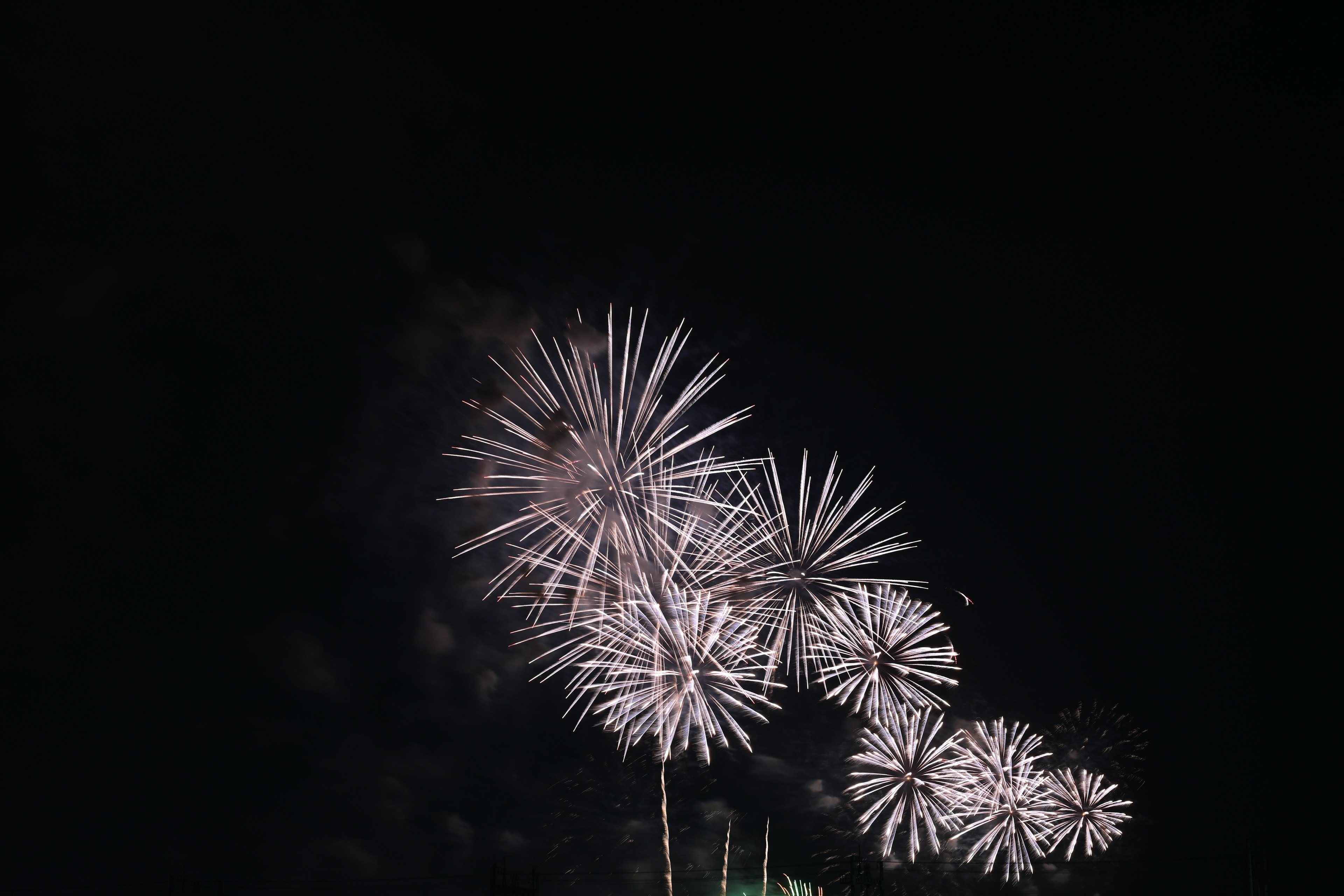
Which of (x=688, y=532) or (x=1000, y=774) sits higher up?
(x=688, y=532)

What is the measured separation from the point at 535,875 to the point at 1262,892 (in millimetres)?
31823

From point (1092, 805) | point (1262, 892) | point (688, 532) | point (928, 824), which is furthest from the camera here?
point (1262, 892)

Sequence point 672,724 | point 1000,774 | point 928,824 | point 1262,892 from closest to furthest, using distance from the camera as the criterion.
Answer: point 672,724
point 928,824
point 1000,774
point 1262,892

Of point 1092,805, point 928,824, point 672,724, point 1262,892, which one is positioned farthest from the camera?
point 1262,892

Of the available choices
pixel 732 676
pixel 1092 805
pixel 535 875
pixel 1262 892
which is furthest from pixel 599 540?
pixel 1262 892

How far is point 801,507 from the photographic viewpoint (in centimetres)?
2202

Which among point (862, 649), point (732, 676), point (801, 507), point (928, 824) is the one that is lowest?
point (928, 824)

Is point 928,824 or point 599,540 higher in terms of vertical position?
point 599,540

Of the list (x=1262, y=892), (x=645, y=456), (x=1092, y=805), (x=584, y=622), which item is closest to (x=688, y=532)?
(x=645, y=456)

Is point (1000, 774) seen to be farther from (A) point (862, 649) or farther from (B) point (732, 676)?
(B) point (732, 676)

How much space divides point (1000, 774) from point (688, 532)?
51.9 ft

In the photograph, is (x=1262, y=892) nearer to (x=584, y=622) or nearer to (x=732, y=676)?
(x=732, y=676)

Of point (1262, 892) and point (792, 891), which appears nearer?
point (1262, 892)

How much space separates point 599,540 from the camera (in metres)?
20.8
